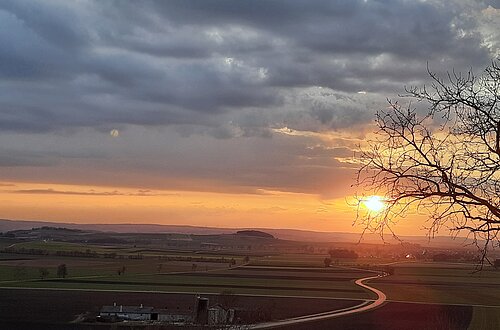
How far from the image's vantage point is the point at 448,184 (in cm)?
841

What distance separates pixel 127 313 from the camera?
5059 cm

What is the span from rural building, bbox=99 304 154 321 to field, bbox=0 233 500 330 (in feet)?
6.46

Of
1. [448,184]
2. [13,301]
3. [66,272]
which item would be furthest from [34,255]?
[448,184]

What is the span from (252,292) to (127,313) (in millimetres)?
22696

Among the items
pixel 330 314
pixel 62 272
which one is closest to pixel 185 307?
pixel 330 314

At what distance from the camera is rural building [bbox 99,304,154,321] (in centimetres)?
4934

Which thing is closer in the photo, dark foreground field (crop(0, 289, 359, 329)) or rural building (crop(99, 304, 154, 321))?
dark foreground field (crop(0, 289, 359, 329))

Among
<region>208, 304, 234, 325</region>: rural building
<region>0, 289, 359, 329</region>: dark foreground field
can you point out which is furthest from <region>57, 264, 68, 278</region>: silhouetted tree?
<region>208, 304, 234, 325</region>: rural building

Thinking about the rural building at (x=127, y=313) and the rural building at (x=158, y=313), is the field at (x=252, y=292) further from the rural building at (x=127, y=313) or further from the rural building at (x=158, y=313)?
the rural building at (x=158, y=313)

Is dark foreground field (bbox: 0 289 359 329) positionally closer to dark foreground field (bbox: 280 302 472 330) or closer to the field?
the field

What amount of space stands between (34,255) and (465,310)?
3672 inches

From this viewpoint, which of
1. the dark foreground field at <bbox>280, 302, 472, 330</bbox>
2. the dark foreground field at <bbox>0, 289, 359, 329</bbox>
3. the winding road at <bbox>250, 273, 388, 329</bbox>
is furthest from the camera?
the dark foreground field at <bbox>0, 289, 359, 329</bbox>

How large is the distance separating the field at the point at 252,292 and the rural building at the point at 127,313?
1.97 m

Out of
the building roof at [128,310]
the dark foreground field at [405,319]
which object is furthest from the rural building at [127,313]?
the dark foreground field at [405,319]
